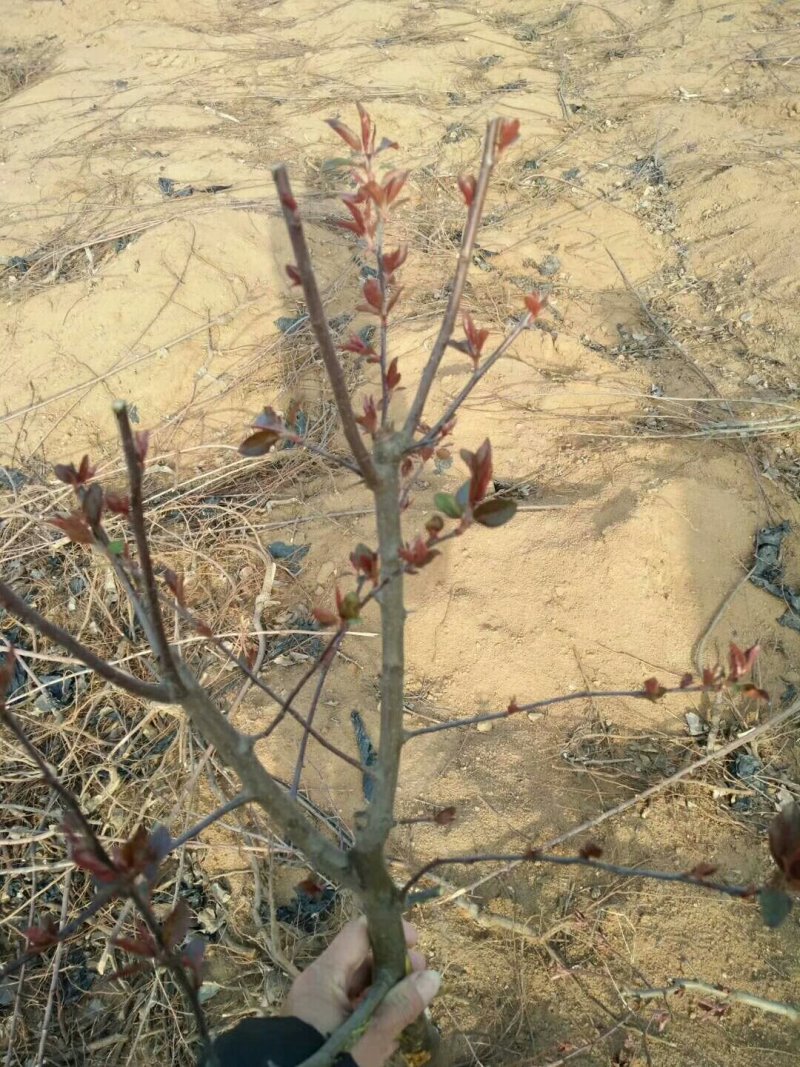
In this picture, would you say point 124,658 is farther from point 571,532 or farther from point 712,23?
point 712,23

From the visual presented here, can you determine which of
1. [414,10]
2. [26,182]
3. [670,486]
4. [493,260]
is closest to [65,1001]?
[670,486]

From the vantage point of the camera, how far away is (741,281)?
171 inches

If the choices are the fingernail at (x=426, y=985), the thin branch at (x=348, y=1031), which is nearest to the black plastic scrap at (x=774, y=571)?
the fingernail at (x=426, y=985)

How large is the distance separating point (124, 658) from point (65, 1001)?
107cm

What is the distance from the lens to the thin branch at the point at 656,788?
218 cm

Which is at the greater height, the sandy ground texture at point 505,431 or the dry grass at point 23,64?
the dry grass at point 23,64

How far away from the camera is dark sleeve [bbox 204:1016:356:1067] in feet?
3.77

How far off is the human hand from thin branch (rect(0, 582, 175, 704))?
0.89m

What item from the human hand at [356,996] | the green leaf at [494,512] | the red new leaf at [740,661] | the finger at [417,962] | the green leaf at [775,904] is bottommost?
the finger at [417,962]

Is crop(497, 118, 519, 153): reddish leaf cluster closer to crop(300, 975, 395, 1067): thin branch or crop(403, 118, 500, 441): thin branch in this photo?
crop(403, 118, 500, 441): thin branch

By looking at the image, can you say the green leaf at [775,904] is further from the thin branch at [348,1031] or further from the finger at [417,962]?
the finger at [417,962]

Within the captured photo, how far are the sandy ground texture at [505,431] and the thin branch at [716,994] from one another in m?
0.03

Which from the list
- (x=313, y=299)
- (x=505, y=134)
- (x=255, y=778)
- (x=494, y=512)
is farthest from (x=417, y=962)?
(x=505, y=134)

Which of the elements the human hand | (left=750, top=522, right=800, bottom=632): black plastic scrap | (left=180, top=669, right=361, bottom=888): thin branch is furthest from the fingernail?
(left=750, top=522, right=800, bottom=632): black plastic scrap
